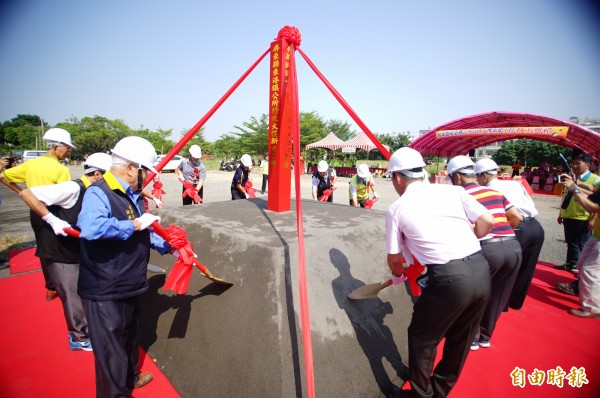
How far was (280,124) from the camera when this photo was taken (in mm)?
3986

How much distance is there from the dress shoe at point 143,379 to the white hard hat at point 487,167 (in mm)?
3683

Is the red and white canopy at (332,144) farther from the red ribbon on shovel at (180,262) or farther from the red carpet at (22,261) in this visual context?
Result: the red ribbon on shovel at (180,262)

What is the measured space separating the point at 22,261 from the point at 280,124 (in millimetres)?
4876

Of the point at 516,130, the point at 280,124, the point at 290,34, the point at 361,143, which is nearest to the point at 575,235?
the point at 280,124

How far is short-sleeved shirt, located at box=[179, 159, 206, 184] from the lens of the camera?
6.00 m

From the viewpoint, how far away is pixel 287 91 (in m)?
3.90

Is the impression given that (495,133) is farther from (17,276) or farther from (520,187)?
(17,276)

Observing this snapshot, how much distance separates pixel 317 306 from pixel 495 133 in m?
12.3

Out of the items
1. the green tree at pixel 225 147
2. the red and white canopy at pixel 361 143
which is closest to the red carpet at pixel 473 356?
the red and white canopy at pixel 361 143

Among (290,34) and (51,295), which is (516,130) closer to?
(290,34)

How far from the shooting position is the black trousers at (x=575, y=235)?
184 inches

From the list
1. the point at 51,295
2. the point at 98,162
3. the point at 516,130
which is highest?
the point at 516,130

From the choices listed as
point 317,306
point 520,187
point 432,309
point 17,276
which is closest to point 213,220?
point 317,306

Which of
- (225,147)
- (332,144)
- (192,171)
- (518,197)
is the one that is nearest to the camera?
(518,197)
